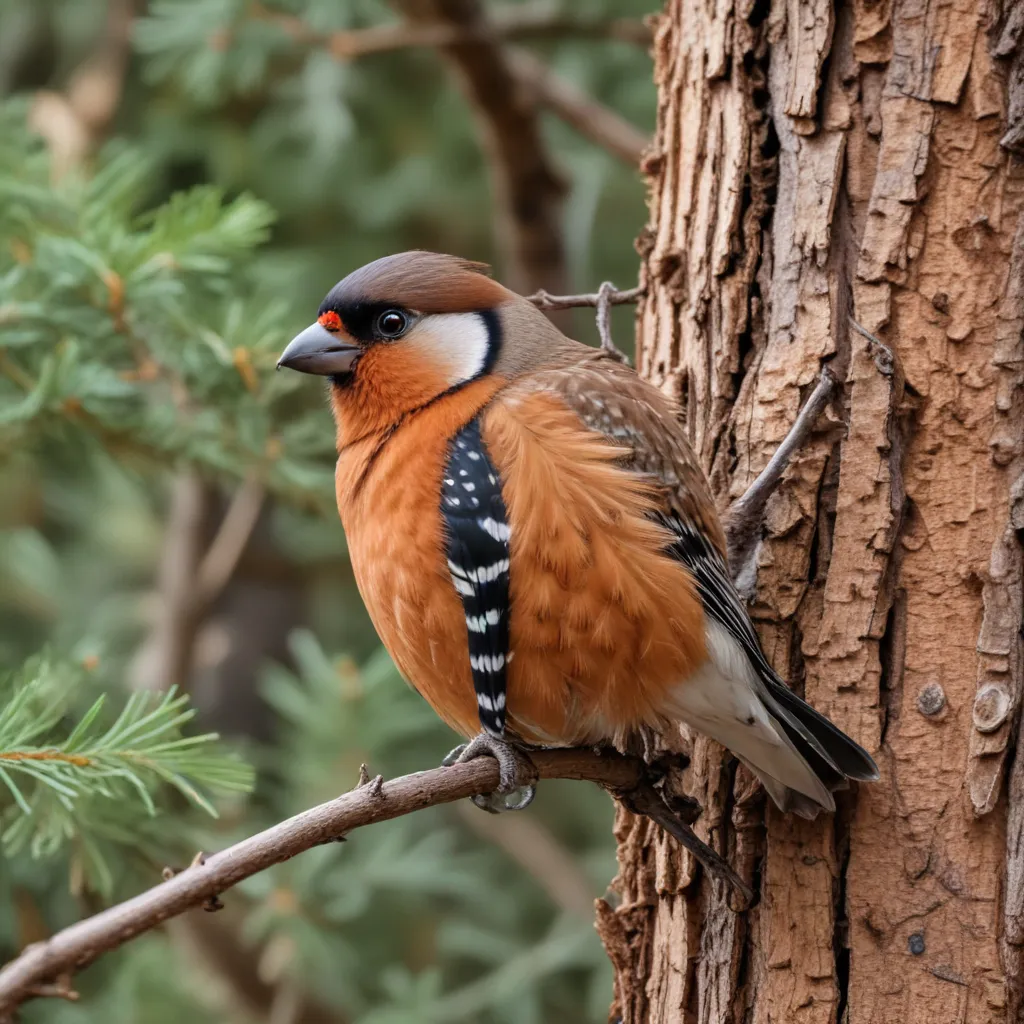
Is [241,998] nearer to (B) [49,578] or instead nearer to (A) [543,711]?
(B) [49,578]

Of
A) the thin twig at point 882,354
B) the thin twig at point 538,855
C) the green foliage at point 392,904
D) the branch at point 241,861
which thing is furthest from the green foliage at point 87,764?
the thin twig at point 538,855

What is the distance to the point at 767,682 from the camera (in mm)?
2404

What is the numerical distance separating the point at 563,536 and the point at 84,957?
1079 mm

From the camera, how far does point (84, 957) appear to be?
1.77m

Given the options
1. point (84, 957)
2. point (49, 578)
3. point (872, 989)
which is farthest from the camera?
point (49, 578)

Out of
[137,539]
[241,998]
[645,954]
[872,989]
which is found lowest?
[241,998]

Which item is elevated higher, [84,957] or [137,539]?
[84,957]

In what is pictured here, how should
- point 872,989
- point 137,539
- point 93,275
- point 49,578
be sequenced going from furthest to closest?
point 137,539
point 49,578
point 93,275
point 872,989

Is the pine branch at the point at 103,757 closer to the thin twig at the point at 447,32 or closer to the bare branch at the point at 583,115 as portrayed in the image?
the thin twig at the point at 447,32

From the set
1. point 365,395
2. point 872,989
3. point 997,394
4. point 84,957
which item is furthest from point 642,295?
point 84,957

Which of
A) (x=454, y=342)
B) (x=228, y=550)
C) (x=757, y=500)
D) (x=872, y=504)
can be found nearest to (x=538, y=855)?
(x=228, y=550)

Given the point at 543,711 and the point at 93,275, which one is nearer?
the point at 543,711

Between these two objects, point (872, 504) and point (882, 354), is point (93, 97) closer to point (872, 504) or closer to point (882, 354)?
point (882, 354)

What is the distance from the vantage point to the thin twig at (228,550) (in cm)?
488
